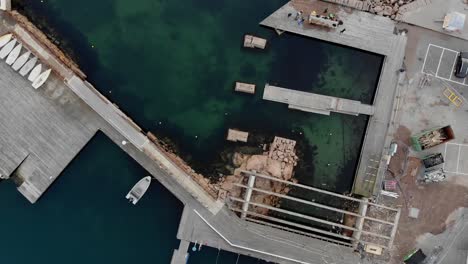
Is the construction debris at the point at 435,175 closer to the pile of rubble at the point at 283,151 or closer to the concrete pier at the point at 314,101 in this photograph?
the concrete pier at the point at 314,101

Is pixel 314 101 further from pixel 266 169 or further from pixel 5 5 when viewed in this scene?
pixel 5 5

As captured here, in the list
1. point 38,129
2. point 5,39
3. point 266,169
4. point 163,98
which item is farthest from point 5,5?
point 266,169

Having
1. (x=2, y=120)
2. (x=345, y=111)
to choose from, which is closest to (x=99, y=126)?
(x=2, y=120)

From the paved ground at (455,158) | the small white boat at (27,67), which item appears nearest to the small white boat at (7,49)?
the small white boat at (27,67)

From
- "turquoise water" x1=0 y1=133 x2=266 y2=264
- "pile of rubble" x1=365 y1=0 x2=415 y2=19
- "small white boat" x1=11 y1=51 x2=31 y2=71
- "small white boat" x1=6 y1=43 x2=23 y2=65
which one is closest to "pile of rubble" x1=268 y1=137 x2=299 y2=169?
"turquoise water" x1=0 y1=133 x2=266 y2=264

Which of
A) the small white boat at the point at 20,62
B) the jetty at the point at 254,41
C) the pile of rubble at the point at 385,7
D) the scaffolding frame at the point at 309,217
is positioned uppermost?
the pile of rubble at the point at 385,7

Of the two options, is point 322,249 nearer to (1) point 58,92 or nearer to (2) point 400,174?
(2) point 400,174

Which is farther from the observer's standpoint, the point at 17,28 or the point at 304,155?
the point at 304,155
